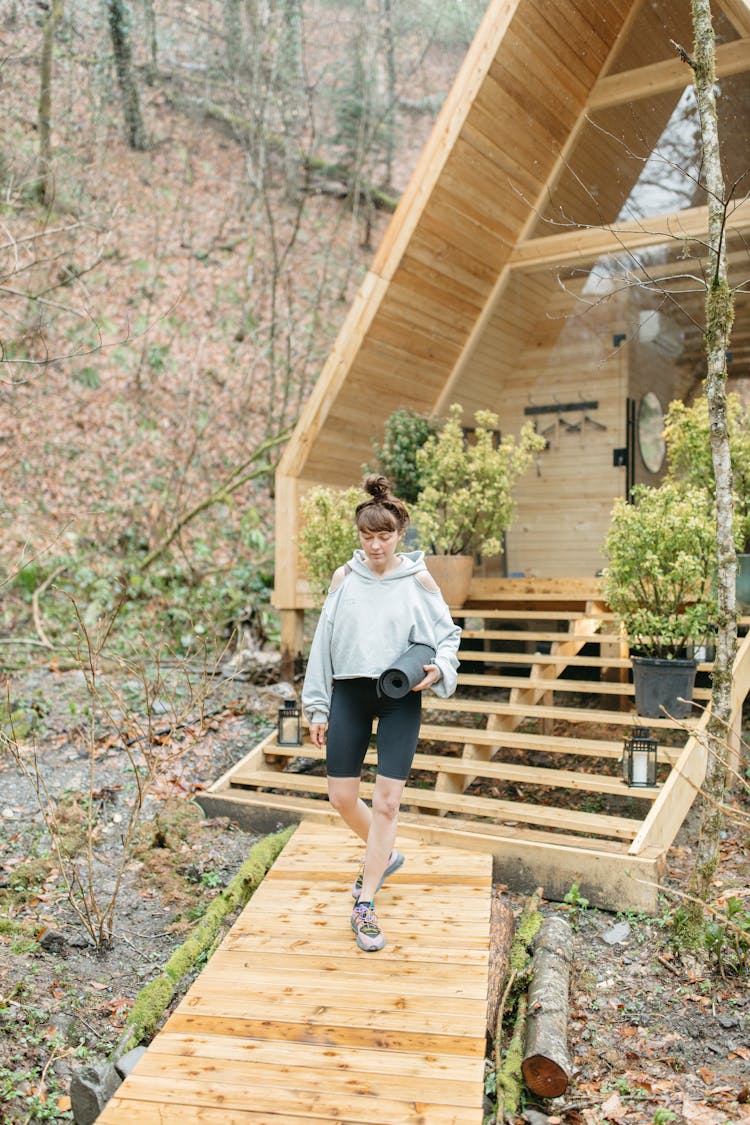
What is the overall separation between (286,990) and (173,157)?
15275 millimetres

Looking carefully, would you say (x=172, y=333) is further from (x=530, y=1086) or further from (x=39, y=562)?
(x=530, y=1086)

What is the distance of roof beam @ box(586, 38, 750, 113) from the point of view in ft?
21.3

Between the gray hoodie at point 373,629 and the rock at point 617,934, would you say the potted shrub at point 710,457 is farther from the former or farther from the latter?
the gray hoodie at point 373,629

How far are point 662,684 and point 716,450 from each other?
1.75 m

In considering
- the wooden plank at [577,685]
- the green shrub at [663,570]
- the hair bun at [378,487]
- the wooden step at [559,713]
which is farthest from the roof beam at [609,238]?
the hair bun at [378,487]

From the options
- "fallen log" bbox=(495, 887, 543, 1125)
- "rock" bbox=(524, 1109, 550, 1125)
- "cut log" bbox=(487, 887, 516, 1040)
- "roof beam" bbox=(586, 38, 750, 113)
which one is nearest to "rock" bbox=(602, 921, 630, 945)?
"fallen log" bbox=(495, 887, 543, 1125)

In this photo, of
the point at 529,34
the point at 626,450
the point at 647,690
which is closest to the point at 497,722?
the point at 647,690

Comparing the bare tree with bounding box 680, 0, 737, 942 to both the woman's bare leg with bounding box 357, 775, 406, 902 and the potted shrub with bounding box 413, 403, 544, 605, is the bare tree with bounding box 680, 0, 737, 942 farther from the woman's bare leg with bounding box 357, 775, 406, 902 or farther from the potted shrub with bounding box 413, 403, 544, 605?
the potted shrub with bounding box 413, 403, 544, 605

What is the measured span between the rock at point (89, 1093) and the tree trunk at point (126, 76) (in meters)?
15.4

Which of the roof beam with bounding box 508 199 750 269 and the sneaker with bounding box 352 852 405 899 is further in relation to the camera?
the roof beam with bounding box 508 199 750 269

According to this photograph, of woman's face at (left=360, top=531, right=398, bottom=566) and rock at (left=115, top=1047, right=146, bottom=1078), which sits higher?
woman's face at (left=360, top=531, right=398, bottom=566)

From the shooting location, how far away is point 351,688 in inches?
130

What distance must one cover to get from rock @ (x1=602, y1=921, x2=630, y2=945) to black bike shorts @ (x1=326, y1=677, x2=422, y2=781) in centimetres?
123

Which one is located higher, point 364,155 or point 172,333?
point 364,155
